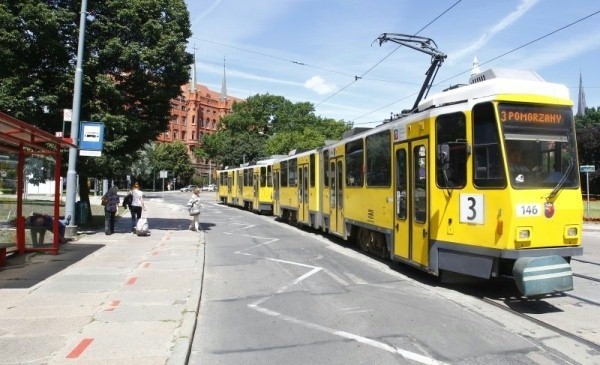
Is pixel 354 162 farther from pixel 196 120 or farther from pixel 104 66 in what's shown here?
pixel 196 120

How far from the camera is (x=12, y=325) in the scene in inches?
249

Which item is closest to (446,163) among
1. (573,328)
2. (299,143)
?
(573,328)

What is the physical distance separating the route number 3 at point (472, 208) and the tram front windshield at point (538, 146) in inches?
22.9

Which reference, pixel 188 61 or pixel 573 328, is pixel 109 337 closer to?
pixel 573 328

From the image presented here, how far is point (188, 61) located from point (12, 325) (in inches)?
520

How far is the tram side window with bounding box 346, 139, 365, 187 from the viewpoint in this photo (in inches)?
516

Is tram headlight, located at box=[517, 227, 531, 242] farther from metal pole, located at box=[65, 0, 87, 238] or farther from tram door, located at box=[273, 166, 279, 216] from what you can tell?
tram door, located at box=[273, 166, 279, 216]

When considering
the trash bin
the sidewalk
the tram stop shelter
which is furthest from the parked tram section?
the trash bin

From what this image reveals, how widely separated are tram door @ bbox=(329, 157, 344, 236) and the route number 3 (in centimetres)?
673

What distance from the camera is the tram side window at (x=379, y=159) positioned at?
11016 mm

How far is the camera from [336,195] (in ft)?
51.0

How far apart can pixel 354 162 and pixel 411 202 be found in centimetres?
418

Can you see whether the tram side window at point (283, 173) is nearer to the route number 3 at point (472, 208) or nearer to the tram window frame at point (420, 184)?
the tram window frame at point (420, 184)

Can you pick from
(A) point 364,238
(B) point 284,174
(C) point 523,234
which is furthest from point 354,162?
(B) point 284,174
